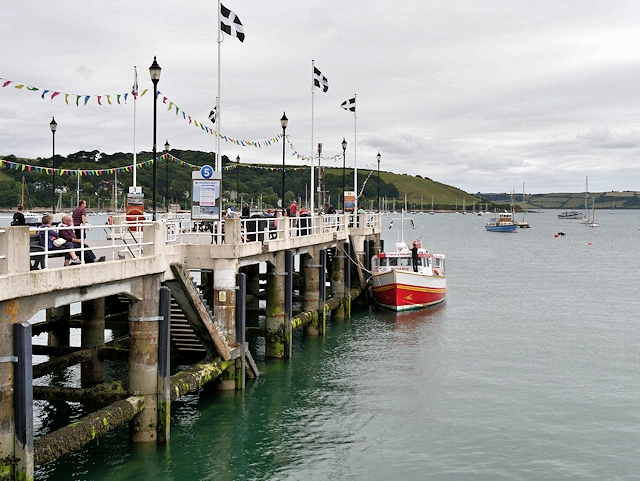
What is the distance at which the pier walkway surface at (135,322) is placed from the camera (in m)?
11.4

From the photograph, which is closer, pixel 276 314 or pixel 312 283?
pixel 276 314

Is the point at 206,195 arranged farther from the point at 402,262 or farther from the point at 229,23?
the point at 402,262

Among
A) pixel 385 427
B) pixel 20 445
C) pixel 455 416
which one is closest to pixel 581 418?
pixel 455 416

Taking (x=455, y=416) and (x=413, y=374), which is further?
(x=413, y=374)

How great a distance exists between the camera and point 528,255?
3573 inches

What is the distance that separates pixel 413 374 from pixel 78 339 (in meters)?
17.1

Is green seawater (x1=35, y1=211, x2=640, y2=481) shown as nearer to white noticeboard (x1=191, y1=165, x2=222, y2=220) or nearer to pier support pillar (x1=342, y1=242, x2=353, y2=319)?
pier support pillar (x1=342, y1=242, x2=353, y2=319)

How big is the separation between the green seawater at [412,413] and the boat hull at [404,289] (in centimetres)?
244

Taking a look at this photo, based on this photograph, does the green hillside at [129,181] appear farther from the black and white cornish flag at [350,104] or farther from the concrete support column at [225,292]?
the concrete support column at [225,292]

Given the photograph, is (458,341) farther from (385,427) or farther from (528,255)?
(528,255)

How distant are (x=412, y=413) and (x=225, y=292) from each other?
7209 mm

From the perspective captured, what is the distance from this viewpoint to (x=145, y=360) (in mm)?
15680

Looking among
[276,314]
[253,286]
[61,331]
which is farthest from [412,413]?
[253,286]

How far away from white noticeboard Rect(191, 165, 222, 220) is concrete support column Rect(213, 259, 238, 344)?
5.41 ft
